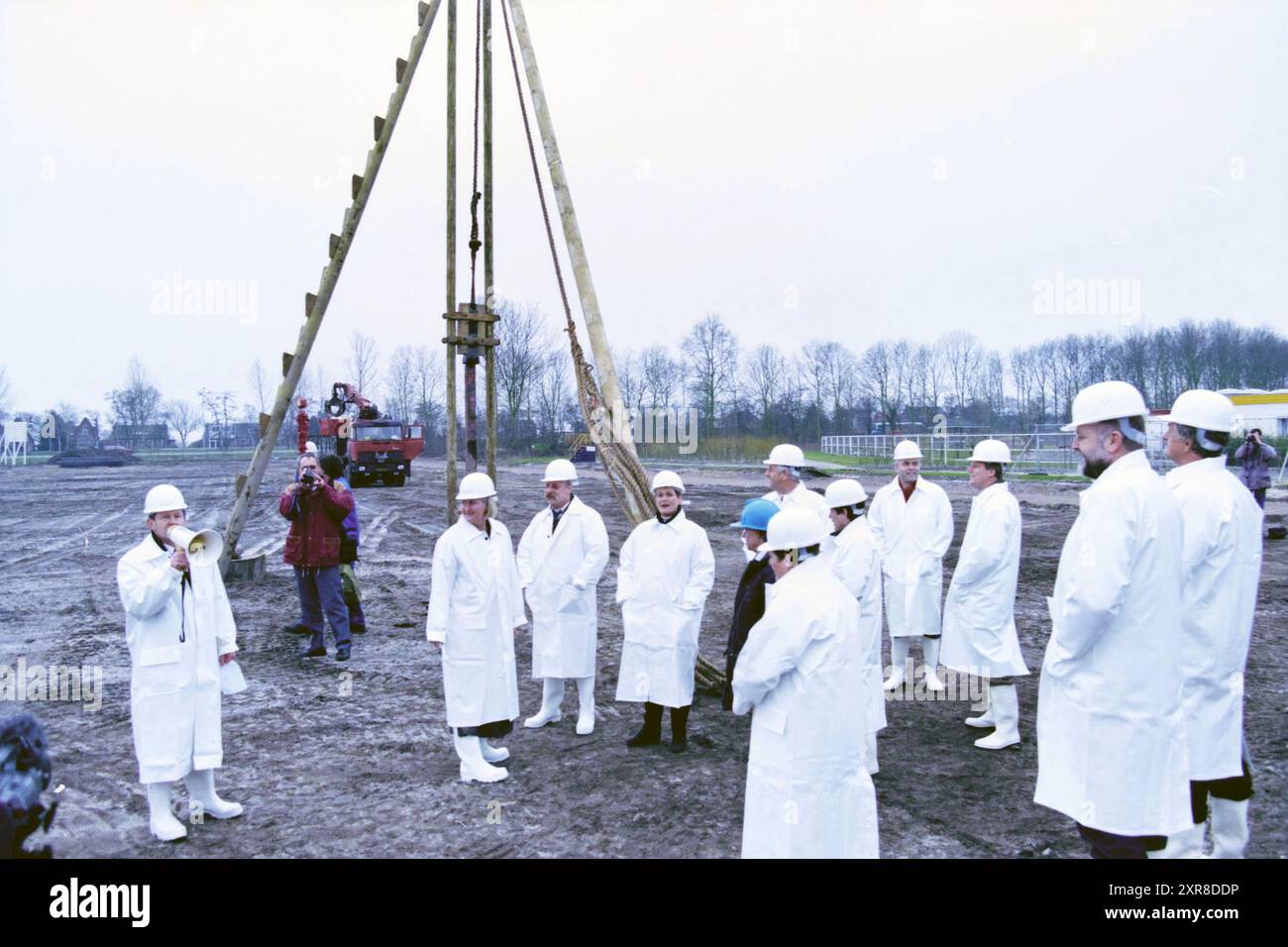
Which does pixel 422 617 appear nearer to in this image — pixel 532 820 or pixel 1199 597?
pixel 532 820

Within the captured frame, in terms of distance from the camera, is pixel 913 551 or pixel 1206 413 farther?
pixel 913 551

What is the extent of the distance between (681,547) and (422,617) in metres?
5.91

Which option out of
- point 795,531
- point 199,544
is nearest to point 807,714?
point 795,531

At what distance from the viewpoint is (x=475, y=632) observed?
5.82 metres

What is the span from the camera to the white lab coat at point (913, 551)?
7.41 meters

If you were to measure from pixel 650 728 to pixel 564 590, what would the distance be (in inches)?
49.4

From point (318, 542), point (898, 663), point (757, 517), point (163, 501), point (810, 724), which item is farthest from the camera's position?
point (318, 542)

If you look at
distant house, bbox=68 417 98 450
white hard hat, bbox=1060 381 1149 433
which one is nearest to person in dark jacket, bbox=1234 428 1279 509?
white hard hat, bbox=1060 381 1149 433

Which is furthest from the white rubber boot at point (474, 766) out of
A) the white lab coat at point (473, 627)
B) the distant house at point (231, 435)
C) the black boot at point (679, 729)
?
the distant house at point (231, 435)

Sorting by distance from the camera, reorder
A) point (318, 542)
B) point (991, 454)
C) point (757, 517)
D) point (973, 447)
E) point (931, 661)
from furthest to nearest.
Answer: point (973, 447)
point (318, 542)
point (931, 661)
point (991, 454)
point (757, 517)

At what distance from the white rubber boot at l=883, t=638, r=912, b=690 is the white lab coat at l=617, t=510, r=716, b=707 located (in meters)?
2.57

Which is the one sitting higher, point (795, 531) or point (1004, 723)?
point (795, 531)

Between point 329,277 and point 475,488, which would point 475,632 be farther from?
point 329,277

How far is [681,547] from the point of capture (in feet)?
20.4
